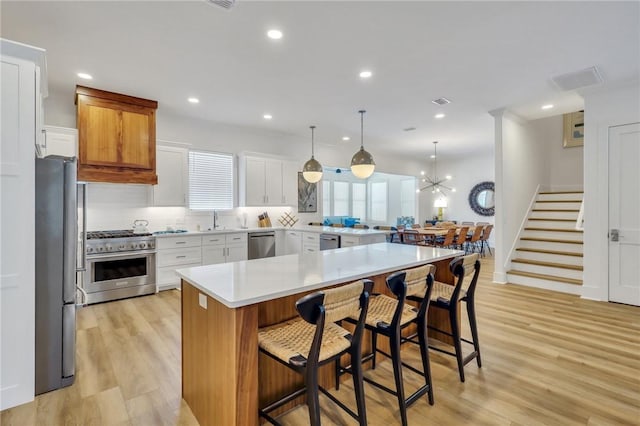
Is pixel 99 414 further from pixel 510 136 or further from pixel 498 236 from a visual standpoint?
pixel 510 136

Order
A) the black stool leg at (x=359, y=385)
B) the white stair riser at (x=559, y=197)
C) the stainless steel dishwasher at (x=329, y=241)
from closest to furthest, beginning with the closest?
the black stool leg at (x=359, y=385)
the stainless steel dishwasher at (x=329, y=241)
the white stair riser at (x=559, y=197)

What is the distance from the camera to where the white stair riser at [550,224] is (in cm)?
584

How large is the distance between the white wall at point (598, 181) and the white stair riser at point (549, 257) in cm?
75

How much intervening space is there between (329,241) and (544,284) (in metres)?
3.52

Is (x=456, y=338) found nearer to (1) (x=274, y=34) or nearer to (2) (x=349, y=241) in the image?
(2) (x=349, y=241)

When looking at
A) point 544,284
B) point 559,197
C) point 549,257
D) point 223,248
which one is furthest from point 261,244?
point 559,197

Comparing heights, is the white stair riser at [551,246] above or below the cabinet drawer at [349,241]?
below

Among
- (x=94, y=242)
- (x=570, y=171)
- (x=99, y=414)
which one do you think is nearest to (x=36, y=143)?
(x=99, y=414)

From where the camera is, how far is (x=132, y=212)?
5039 millimetres

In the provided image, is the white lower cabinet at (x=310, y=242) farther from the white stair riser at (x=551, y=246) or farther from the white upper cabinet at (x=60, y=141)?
the white stair riser at (x=551, y=246)

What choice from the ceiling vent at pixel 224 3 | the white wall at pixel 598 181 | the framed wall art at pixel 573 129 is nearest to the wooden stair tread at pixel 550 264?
the white wall at pixel 598 181

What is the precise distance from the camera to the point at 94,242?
4203mm

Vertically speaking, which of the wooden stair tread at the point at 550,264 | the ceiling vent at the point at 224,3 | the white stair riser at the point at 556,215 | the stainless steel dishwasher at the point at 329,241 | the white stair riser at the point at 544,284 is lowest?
the white stair riser at the point at 544,284

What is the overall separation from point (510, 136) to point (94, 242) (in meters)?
6.68
